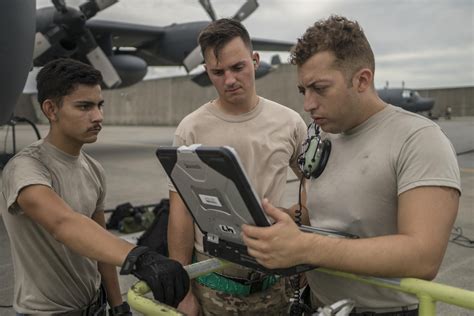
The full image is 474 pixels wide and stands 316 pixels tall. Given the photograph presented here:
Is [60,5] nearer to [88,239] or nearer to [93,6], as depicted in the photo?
[93,6]

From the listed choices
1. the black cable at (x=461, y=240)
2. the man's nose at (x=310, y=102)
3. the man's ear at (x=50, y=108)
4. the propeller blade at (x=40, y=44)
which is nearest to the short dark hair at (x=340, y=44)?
the man's nose at (x=310, y=102)

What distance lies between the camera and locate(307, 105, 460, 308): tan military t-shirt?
1.28m

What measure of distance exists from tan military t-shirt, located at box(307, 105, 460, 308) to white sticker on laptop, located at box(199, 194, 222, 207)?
446 millimetres

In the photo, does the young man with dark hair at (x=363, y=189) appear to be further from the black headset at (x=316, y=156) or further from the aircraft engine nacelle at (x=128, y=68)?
the aircraft engine nacelle at (x=128, y=68)

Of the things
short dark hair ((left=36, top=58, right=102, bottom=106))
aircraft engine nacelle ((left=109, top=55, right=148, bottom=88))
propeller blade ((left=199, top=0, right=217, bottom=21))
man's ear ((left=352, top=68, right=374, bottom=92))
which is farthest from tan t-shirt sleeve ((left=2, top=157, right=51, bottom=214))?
propeller blade ((left=199, top=0, right=217, bottom=21))

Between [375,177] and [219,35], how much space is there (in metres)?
0.99

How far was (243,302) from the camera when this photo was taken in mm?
2045

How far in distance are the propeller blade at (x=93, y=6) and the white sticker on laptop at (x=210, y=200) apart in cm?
1319

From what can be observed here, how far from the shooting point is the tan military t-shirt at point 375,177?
4.21 ft

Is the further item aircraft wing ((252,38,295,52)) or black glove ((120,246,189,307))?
aircraft wing ((252,38,295,52))

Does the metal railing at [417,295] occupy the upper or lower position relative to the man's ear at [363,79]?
lower

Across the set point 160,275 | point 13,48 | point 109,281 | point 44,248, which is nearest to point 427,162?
point 160,275

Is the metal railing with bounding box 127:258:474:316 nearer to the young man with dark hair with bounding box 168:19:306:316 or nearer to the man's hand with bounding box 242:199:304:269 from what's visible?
the man's hand with bounding box 242:199:304:269

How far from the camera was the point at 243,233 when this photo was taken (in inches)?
47.3
